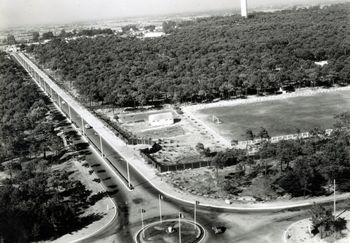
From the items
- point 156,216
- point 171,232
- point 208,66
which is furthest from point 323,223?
point 208,66

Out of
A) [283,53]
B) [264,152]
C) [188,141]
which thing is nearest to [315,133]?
[264,152]

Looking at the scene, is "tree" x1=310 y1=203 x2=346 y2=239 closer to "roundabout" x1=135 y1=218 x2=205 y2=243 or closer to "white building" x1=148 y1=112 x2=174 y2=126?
"roundabout" x1=135 y1=218 x2=205 y2=243

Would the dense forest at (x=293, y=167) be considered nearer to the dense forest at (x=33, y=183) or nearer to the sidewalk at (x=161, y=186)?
the sidewalk at (x=161, y=186)

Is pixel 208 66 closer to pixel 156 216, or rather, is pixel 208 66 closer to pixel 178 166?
pixel 178 166

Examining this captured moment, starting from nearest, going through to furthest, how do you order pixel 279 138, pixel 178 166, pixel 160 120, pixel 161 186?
pixel 161 186 → pixel 178 166 → pixel 279 138 → pixel 160 120

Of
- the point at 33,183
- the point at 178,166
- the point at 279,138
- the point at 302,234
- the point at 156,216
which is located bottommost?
the point at 302,234

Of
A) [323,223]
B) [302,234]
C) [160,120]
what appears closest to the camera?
[323,223]
